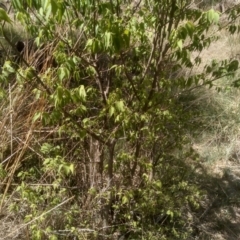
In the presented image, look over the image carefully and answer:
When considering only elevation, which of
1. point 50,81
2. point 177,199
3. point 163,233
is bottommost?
point 163,233

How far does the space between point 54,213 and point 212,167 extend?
1890 mm

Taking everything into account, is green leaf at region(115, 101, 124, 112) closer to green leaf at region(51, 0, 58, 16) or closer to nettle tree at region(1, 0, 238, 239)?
nettle tree at region(1, 0, 238, 239)

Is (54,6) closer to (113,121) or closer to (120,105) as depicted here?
(120,105)

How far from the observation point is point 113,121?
2.62 metres

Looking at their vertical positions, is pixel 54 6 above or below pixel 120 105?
above

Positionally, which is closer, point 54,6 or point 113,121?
point 54,6

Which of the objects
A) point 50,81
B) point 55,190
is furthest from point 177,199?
point 50,81

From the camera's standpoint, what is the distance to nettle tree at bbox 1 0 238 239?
7.33 feet

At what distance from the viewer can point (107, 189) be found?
2.81 meters

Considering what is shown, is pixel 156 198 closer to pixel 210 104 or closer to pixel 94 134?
pixel 94 134

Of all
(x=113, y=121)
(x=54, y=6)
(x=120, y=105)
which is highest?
(x=54, y=6)

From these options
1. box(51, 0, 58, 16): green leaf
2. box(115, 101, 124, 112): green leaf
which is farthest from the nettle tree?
box(51, 0, 58, 16): green leaf

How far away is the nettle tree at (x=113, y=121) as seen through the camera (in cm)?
223

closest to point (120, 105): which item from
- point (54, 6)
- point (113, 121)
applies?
point (113, 121)
